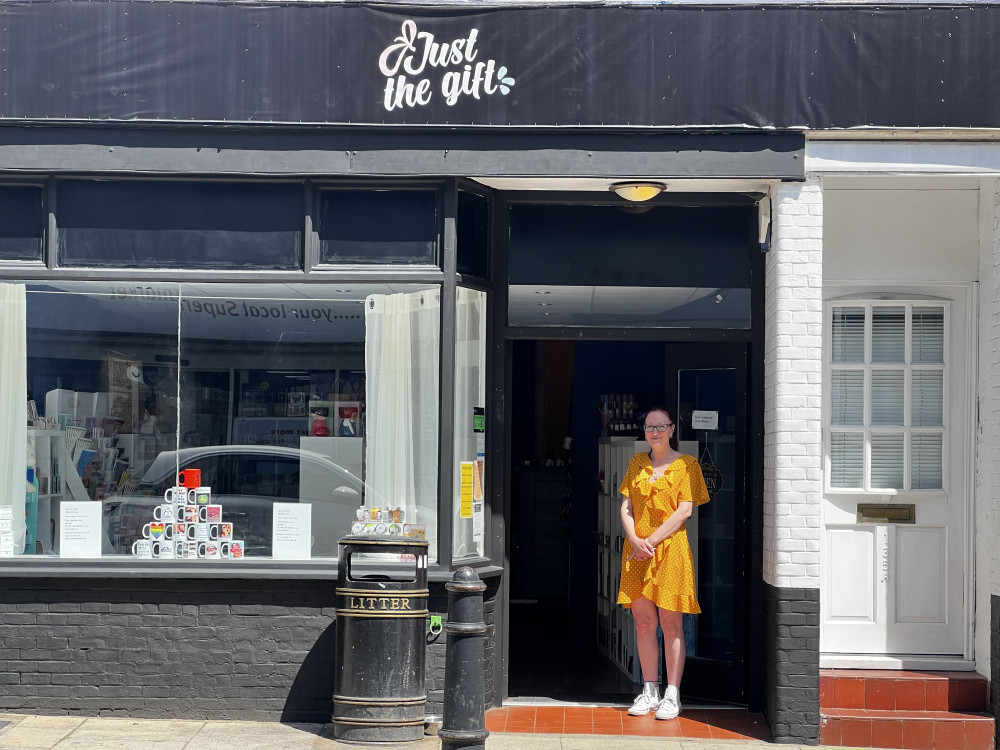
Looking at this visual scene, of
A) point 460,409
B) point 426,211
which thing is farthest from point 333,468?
point 426,211

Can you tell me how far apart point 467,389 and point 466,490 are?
66 centimetres

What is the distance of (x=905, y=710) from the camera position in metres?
7.68

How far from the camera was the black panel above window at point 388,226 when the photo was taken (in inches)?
307

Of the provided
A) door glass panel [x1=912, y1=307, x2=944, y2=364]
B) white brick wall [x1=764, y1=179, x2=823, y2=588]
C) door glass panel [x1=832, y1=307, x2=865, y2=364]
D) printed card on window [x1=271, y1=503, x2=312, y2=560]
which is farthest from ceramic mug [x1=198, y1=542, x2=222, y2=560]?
door glass panel [x1=912, y1=307, x2=944, y2=364]

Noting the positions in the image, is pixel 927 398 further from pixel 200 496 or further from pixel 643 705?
pixel 200 496

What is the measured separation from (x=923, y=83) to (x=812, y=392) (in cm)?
200

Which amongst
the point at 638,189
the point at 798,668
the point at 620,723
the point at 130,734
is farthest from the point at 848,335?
the point at 130,734

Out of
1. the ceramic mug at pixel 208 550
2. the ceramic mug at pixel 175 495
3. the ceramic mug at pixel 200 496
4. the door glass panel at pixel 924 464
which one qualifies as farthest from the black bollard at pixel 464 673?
the door glass panel at pixel 924 464

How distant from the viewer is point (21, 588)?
7684 millimetres

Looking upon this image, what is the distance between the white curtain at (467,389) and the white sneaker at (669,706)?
1.54 meters

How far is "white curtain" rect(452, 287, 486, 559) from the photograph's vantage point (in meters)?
7.84

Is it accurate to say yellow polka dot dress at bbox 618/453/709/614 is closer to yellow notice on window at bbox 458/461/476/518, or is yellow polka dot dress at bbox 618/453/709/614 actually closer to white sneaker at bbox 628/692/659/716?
white sneaker at bbox 628/692/659/716

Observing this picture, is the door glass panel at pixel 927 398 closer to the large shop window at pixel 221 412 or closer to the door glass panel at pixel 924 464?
the door glass panel at pixel 924 464

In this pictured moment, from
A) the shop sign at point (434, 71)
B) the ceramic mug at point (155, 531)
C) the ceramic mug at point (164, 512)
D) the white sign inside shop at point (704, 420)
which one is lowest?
the ceramic mug at point (155, 531)
